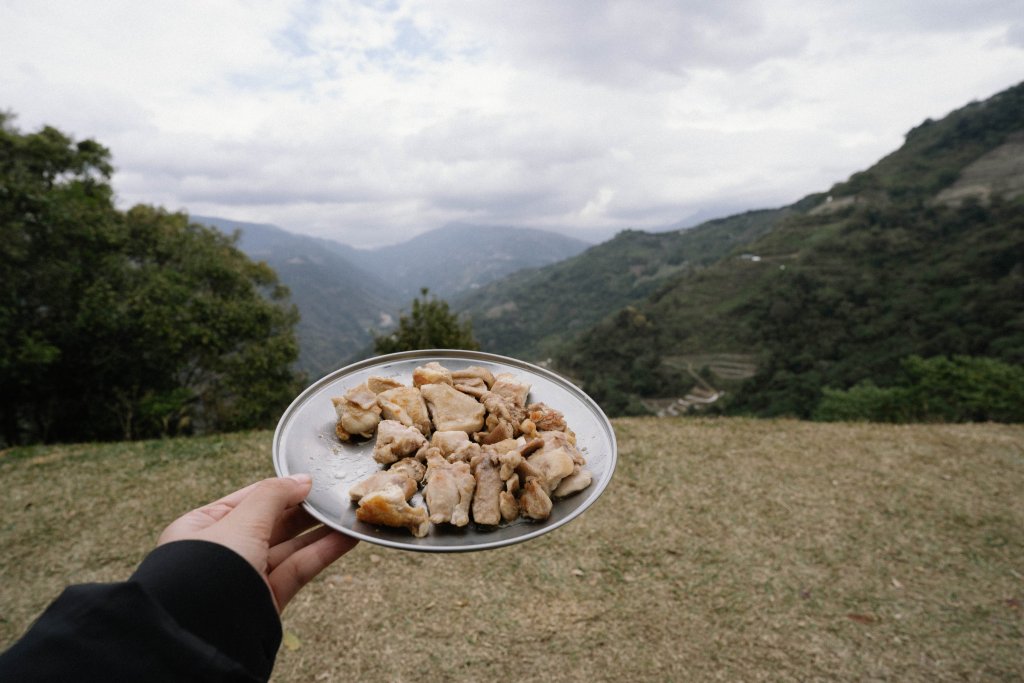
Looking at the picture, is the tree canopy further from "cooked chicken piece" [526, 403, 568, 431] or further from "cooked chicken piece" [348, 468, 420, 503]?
"cooked chicken piece" [526, 403, 568, 431]

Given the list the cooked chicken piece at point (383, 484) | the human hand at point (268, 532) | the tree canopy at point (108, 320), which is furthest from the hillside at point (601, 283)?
the cooked chicken piece at point (383, 484)

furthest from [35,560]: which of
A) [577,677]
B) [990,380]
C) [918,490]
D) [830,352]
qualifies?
[830,352]

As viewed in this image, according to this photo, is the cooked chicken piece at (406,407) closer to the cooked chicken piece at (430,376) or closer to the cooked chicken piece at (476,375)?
the cooked chicken piece at (430,376)

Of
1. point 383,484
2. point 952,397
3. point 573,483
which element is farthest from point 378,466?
point 952,397

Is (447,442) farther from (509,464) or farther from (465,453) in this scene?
(509,464)

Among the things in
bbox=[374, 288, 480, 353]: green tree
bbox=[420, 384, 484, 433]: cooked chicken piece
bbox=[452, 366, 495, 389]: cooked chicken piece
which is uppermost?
bbox=[452, 366, 495, 389]: cooked chicken piece

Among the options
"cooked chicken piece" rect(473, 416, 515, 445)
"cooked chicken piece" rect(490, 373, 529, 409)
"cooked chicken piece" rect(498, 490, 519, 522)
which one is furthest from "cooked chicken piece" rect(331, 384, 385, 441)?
"cooked chicken piece" rect(498, 490, 519, 522)

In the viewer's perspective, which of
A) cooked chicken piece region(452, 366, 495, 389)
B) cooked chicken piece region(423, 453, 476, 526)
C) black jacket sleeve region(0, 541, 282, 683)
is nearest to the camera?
black jacket sleeve region(0, 541, 282, 683)
